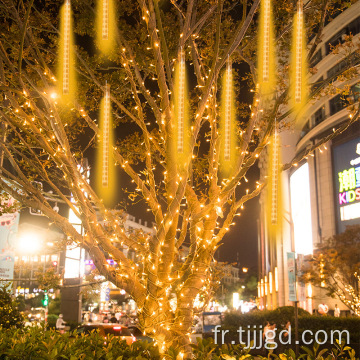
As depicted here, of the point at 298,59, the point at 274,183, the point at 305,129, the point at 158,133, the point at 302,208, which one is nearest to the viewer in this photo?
the point at 298,59

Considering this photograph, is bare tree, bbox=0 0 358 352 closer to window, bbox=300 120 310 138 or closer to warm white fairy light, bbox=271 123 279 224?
warm white fairy light, bbox=271 123 279 224

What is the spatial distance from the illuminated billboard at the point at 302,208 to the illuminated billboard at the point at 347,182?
4.79 metres

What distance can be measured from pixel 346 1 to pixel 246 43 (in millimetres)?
1907

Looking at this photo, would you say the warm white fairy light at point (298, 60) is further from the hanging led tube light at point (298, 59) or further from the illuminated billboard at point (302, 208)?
the illuminated billboard at point (302, 208)

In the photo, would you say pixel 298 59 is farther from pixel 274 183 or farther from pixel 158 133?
pixel 158 133

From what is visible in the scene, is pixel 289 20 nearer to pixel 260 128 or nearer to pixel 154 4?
pixel 260 128

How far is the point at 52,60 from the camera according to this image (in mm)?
10133

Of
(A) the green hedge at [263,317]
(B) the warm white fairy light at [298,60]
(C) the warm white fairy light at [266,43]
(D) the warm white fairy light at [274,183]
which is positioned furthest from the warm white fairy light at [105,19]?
(A) the green hedge at [263,317]

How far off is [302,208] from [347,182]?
9.25 m

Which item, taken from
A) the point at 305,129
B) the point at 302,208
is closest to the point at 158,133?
the point at 302,208

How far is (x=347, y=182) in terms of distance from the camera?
3481 centimetres

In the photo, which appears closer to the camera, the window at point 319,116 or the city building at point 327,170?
the city building at point 327,170

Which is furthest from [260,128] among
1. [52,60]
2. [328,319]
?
[328,319]

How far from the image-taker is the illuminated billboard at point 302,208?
1625 inches
